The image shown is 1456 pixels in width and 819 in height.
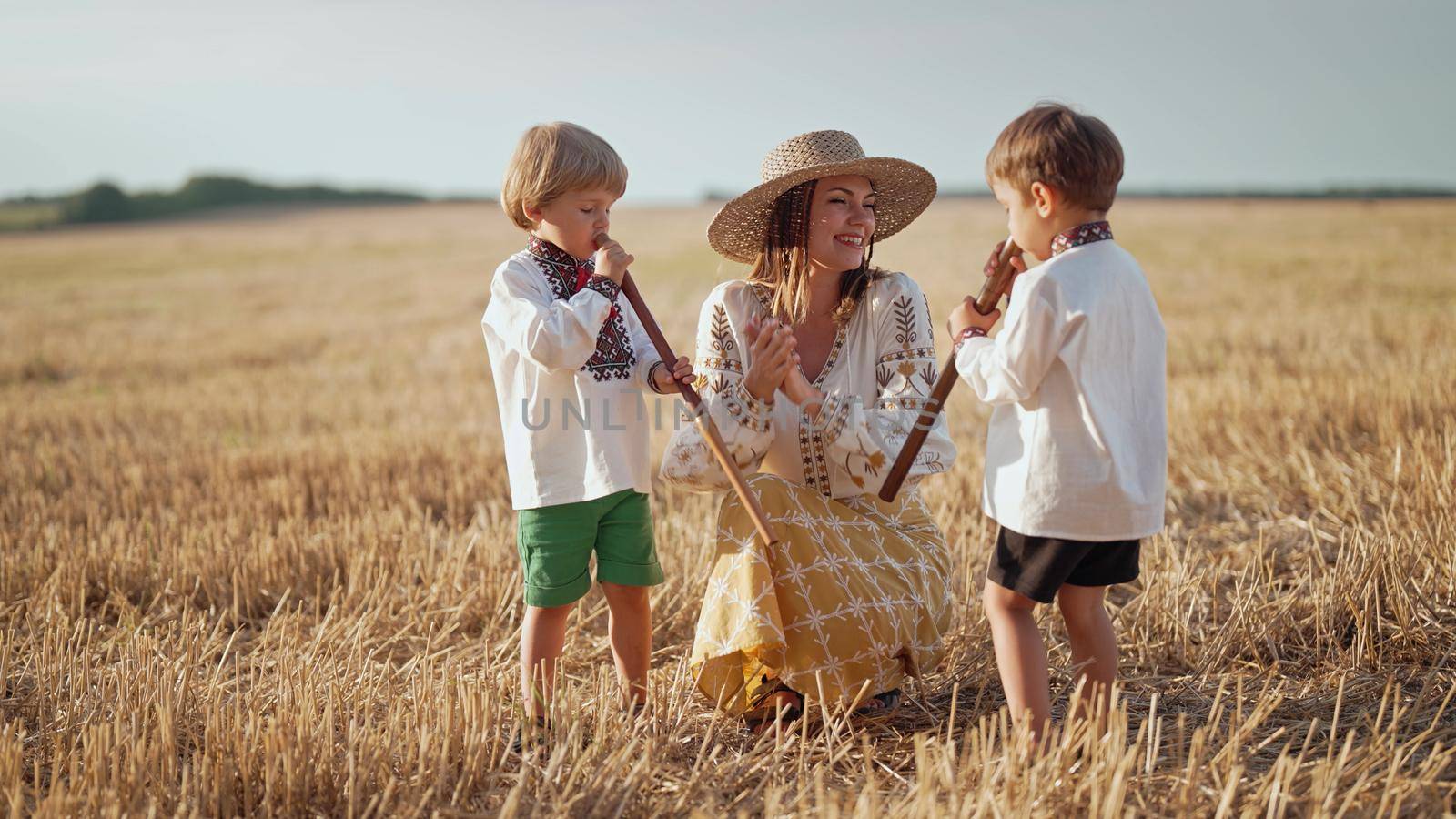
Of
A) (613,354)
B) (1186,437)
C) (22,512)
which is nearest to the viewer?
(613,354)

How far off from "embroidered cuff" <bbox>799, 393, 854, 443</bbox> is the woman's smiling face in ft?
1.52

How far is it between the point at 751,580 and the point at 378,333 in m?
12.3

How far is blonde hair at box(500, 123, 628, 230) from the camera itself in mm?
2924

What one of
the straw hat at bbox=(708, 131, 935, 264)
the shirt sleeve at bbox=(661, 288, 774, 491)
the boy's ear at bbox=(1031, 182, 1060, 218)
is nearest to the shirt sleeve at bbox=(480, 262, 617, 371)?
the shirt sleeve at bbox=(661, 288, 774, 491)

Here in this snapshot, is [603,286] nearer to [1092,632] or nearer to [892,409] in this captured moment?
[892,409]

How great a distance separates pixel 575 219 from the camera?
301 centimetres

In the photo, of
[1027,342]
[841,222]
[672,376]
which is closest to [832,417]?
[672,376]

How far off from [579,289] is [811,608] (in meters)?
1.15

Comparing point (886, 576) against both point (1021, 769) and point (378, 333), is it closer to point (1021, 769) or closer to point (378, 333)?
point (1021, 769)

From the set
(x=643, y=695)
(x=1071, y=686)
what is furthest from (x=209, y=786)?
(x=1071, y=686)

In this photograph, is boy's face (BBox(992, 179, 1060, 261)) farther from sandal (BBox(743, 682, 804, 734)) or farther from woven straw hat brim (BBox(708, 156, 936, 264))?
sandal (BBox(743, 682, 804, 734))

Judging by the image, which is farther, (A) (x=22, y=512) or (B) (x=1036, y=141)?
(A) (x=22, y=512)

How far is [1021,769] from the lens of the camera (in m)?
2.37

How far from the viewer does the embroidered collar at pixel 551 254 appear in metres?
3.10
